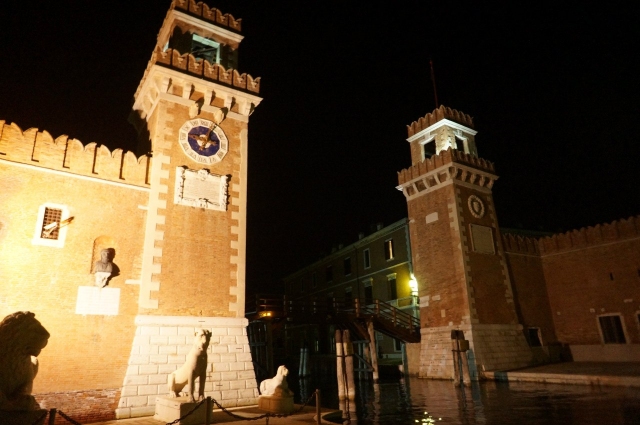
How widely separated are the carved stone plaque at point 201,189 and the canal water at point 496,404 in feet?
27.0

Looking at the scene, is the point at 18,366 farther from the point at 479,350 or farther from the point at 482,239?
the point at 482,239

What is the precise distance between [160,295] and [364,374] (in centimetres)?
1773

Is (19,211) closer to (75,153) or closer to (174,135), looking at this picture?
Answer: (75,153)

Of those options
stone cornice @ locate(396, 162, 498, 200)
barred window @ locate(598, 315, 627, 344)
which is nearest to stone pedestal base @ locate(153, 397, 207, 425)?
stone cornice @ locate(396, 162, 498, 200)

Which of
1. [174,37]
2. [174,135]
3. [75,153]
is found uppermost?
[174,37]

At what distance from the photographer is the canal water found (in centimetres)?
1064

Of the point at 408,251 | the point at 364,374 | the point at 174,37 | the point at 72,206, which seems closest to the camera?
the point at 72,206

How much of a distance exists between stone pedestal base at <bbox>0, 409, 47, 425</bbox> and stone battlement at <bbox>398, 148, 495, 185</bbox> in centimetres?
2169

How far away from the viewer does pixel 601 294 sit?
23156 millimetres

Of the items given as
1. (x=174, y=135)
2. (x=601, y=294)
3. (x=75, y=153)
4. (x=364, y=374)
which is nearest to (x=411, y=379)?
(x=364, y=374)

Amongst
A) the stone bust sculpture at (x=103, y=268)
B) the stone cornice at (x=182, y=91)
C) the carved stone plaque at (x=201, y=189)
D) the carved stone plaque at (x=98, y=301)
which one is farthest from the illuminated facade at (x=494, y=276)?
the stone bust sculpture at (x=103, y=268)

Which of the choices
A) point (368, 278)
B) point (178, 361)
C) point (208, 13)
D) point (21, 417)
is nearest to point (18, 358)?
point (21, 417)

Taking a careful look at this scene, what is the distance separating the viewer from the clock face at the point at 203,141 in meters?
15.0

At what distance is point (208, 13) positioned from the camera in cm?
1755
